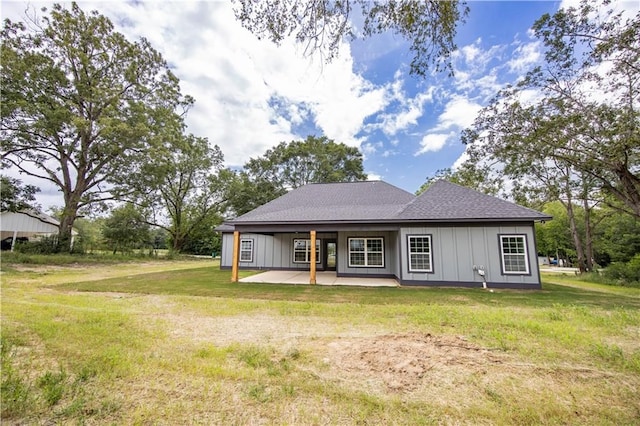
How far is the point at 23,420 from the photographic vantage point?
6.76ft

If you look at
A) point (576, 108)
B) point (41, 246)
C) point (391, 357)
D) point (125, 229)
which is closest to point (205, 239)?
point (125, 229)

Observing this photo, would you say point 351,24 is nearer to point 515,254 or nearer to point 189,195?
point 515,254

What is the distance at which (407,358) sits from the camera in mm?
3211

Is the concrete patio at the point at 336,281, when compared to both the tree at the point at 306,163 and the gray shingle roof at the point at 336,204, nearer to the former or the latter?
the gray shingle roof at the point at 336,204

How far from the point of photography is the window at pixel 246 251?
15.0 m

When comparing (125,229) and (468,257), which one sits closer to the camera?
(468,257)

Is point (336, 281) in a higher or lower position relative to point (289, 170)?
lower

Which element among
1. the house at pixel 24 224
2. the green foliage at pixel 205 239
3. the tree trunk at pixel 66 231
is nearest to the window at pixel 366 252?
the tree trunk at pixel 66 231

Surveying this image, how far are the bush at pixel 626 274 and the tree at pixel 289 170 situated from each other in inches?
806

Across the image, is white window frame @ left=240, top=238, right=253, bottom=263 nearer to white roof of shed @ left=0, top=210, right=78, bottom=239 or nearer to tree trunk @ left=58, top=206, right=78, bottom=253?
tree trunk @ left=58, top=206, right=78, bottom=253

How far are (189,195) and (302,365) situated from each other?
93.4ft

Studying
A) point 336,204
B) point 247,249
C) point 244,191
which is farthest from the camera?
point 244,191

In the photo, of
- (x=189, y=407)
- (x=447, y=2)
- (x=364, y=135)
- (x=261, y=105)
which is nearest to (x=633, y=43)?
(x=447, y=2)

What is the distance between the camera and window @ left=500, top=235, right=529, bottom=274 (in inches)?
357
